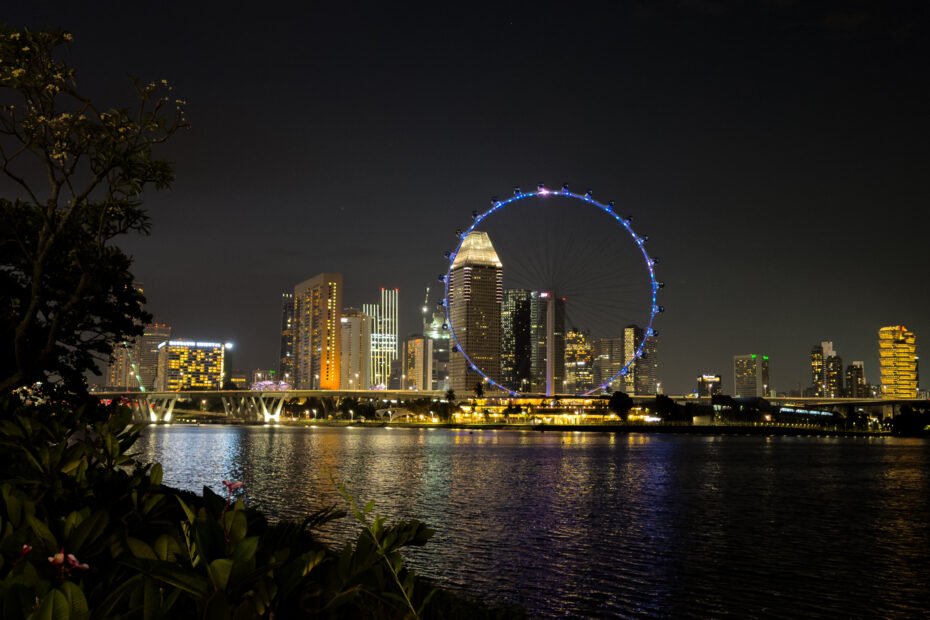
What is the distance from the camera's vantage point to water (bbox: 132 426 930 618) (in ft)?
77.3

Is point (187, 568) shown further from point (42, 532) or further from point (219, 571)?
point (42, 532)

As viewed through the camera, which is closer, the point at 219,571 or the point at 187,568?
the point at 219,571

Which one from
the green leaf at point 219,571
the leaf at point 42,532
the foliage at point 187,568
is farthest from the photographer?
the leaf at point 42,532

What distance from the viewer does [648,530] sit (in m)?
36.8

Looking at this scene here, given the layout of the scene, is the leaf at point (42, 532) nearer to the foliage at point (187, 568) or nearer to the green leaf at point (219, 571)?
the foliage at point (187, 568)

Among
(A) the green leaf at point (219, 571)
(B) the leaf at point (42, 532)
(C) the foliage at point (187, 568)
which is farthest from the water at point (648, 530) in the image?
(A) the green leaf at point (219, 571)

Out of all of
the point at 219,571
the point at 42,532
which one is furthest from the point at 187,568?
the point at 42,532

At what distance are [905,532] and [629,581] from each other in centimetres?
1896

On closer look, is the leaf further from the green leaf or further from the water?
the water

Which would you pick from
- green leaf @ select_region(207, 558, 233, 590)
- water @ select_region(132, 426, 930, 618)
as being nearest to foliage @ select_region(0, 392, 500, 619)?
green leaf @ select_region(207, 558, 233, 590)

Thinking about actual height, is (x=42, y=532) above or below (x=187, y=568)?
above

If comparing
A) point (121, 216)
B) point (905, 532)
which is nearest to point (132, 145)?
point (121, 216)

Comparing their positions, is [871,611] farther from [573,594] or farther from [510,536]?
[510,536]

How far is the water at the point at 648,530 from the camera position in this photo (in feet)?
77.3
